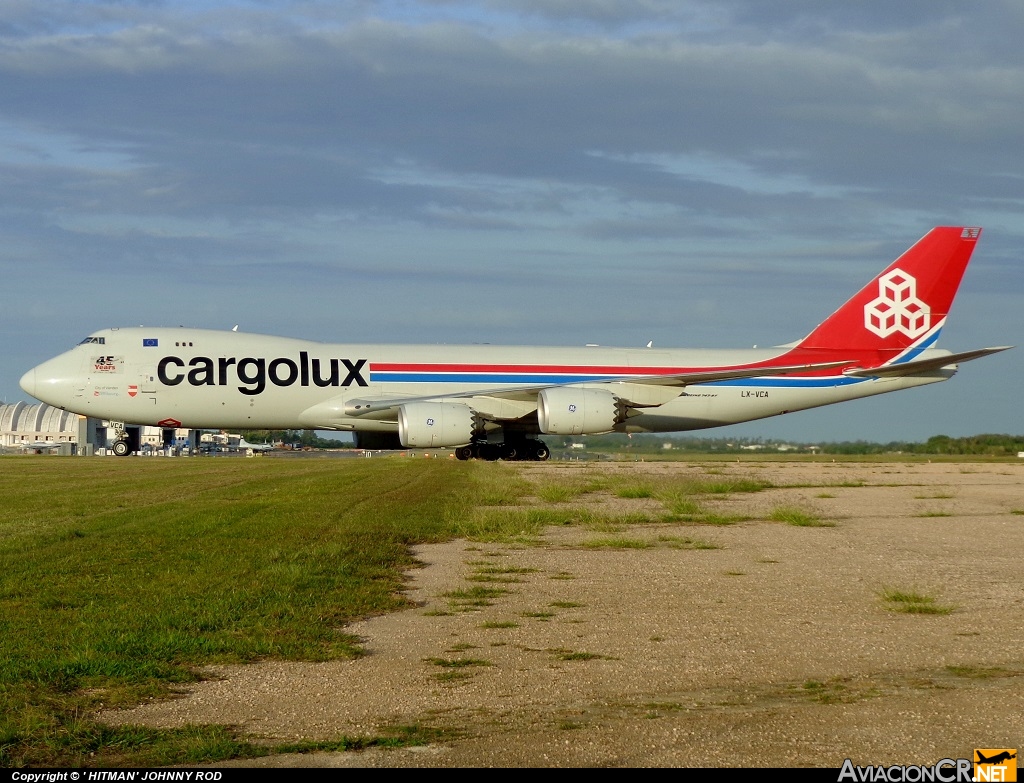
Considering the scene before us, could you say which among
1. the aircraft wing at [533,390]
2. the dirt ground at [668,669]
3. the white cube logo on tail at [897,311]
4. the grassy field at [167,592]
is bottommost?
the dirt ground at [668,669]

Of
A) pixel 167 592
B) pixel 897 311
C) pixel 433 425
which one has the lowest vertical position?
pixel 167 592

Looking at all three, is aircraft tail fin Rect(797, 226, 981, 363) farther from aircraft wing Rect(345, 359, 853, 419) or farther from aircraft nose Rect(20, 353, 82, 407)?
aircraft nose Rect(20, 353, 82, 407)

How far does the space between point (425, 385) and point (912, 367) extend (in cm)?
1591

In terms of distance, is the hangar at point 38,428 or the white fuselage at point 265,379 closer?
the white fuselage at point 265,379

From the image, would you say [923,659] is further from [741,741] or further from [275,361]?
[275,361]

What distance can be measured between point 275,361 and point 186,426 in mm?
3327

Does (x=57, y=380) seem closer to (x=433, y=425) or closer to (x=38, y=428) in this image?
(x=433, y=425)

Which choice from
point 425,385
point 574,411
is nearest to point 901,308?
point 574,411

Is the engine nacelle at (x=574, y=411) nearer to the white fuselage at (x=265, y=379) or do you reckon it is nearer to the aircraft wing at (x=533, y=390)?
the aircraft wing at (x=533, y=390)

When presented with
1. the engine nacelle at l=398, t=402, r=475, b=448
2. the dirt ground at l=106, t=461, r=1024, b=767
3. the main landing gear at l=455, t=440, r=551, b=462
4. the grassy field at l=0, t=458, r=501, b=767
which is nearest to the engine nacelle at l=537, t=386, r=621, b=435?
the engine nacelle at l=398, t=402, r=475, b=448

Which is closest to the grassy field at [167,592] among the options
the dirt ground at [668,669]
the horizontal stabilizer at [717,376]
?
the dirt ground at [668,669]

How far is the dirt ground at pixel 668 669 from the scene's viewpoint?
16.7 feet

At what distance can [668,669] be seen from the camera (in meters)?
6.75

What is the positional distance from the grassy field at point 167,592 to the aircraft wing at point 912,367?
21.7 metres
